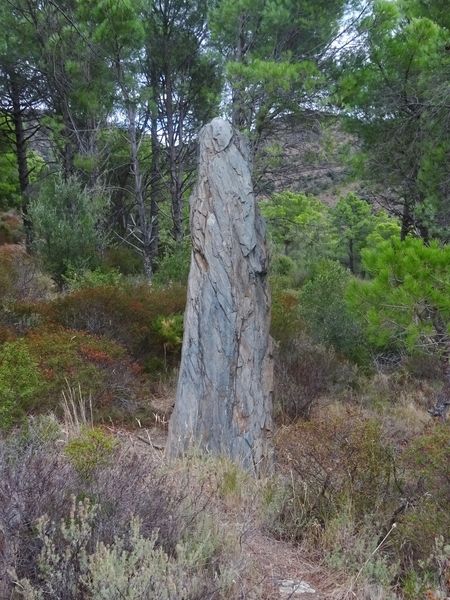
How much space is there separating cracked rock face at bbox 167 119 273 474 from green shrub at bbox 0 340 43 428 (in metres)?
1.34

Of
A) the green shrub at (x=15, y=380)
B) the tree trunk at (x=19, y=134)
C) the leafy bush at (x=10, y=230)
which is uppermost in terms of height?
the tree trunk at (x=19, y=134)

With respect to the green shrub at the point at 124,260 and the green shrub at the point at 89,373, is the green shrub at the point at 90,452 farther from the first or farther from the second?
the green shrub at the point at 124,260

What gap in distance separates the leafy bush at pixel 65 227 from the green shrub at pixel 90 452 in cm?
794

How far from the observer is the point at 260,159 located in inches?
556

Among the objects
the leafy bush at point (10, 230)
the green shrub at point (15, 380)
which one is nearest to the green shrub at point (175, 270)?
the green shrub at point (15, 380)

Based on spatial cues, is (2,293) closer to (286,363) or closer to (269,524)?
(286,363)

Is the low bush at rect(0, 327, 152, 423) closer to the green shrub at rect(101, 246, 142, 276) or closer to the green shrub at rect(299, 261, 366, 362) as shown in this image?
the green shrub at rect(299, 261, 366, 362)

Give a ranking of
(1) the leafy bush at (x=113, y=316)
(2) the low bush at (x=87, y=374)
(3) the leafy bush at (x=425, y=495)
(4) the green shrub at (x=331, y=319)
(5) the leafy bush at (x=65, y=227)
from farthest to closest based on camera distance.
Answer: (5) the leafy bush at (x=65, y=227)
(4) the green shrub at (x=331, y=319)
(1) the leafy bush at (x=113, y=316)
(2) the low bush at (x=87, y=374)
(3) the leafy bush at (x=425, y=495)

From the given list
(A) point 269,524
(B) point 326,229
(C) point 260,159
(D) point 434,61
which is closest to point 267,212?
(B) point 326,229

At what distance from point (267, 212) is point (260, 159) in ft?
46.6

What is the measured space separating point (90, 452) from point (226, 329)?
6.28 ft

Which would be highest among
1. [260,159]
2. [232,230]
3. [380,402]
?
[260,159]

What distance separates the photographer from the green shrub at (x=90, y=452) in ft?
13.5

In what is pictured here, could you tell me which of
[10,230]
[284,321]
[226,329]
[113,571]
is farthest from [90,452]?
[10,230]
